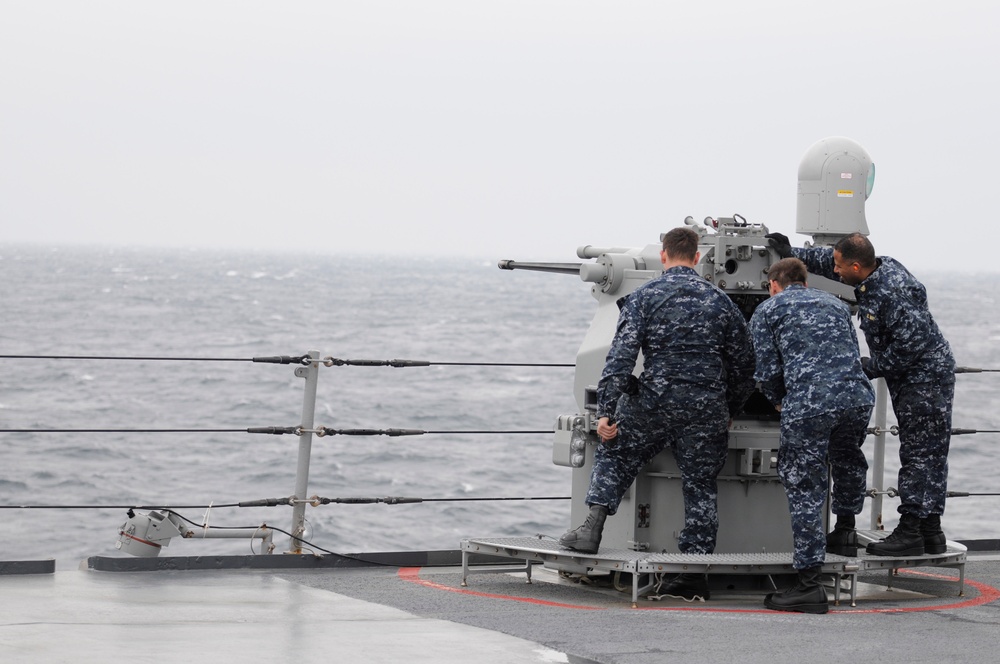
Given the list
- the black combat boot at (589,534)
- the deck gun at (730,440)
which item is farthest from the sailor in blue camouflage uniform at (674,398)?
the deck gun at (730,440)

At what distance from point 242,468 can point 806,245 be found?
21.4 meters

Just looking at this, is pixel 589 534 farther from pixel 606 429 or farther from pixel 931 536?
pixel 931 536

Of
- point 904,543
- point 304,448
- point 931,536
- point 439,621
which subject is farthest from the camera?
point 304,448

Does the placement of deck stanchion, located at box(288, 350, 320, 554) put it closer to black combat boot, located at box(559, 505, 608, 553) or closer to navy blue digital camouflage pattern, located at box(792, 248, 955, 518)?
black combat boot, located at box(559, 505, 608, 553)

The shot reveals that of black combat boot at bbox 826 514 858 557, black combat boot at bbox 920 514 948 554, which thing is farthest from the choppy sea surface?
black combat boot at bbox 920 514 948 554

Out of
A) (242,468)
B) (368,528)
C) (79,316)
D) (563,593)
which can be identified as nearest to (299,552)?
(563,593)

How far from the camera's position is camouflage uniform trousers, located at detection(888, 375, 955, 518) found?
24.3 ft

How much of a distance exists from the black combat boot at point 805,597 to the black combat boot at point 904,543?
0.62 metres

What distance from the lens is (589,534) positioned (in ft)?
23.1

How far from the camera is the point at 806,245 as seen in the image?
7.85 metres

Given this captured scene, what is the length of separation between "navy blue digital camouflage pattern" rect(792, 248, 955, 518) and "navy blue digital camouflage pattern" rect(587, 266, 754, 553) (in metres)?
0.70

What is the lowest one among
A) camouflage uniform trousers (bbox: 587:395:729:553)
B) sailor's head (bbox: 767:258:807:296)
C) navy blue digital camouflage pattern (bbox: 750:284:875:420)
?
camouflage uniform trousers (bbox: 587:395:729:553)

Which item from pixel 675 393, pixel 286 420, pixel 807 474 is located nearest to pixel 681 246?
pixel 675 393

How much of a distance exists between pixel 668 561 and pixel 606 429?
63 cm
